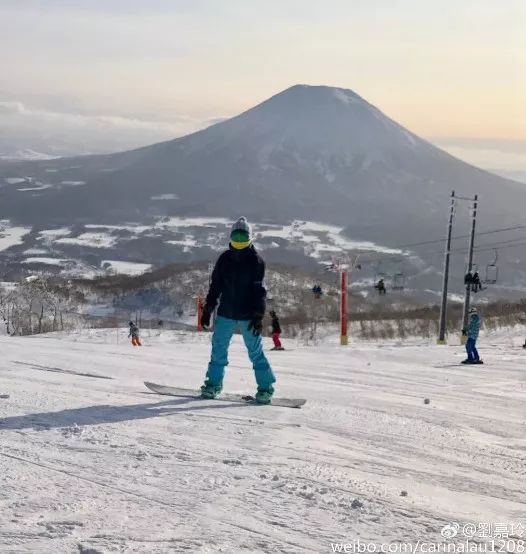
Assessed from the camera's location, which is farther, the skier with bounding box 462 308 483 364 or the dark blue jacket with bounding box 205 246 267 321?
the skier with bounding box 462 308 483 364

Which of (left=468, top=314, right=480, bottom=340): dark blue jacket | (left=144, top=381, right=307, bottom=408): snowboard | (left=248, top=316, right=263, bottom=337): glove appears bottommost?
(left=144, top=381, right=307, bottom=408): snowboard

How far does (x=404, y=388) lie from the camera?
900 centimetres

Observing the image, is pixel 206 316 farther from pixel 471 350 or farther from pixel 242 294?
pixel 471 350

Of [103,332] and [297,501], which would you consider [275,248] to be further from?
[297,501]

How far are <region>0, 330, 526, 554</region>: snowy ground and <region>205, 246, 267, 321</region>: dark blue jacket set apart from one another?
839 millimetres

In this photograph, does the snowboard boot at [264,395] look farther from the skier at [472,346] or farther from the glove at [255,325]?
the skier at [472,346]

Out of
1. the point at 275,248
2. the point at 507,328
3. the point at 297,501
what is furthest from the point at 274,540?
the point at 275,248

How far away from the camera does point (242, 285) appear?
22.6 feet

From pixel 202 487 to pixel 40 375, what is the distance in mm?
4752

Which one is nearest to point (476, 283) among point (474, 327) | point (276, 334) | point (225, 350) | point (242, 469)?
point (276, 334)

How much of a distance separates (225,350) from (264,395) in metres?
0.60

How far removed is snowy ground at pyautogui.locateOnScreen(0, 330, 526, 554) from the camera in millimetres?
3457

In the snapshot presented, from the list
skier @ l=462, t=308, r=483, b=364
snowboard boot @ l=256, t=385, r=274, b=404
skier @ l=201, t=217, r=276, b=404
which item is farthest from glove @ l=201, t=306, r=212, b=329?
skier @ l=462, t=308, r=483, b=364

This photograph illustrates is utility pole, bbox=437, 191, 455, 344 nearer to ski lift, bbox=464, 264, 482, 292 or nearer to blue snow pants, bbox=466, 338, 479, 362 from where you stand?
ski lift, bbox=464, 264, 482, 292
